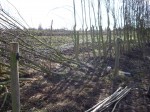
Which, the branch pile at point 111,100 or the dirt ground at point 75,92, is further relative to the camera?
the dirt ground at point 75,92

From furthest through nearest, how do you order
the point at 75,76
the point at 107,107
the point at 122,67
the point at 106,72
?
the point at 122,67, the point at 106,72, the point at 75,76, the point at 107,107

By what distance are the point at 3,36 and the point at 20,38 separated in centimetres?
28

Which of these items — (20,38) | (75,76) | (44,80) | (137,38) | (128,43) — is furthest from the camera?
(137,38)

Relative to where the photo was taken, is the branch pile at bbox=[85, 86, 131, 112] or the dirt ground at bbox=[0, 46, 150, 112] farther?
the dirt ground at bbox=[0, 46, 150, 112]

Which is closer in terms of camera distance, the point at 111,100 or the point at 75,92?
the point at 111,100

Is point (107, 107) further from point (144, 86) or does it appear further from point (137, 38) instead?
point (137, 38)

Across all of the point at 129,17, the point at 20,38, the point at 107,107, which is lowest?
the point at 107,107

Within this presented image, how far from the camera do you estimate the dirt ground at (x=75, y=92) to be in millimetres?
4648

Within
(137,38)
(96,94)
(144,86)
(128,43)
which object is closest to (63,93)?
(96,94)

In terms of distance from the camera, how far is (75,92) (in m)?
5.38

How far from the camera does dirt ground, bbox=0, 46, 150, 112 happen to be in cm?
465

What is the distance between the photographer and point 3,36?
502 cm

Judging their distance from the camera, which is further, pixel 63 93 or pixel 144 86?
pixel 144 86

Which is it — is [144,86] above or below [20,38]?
below
